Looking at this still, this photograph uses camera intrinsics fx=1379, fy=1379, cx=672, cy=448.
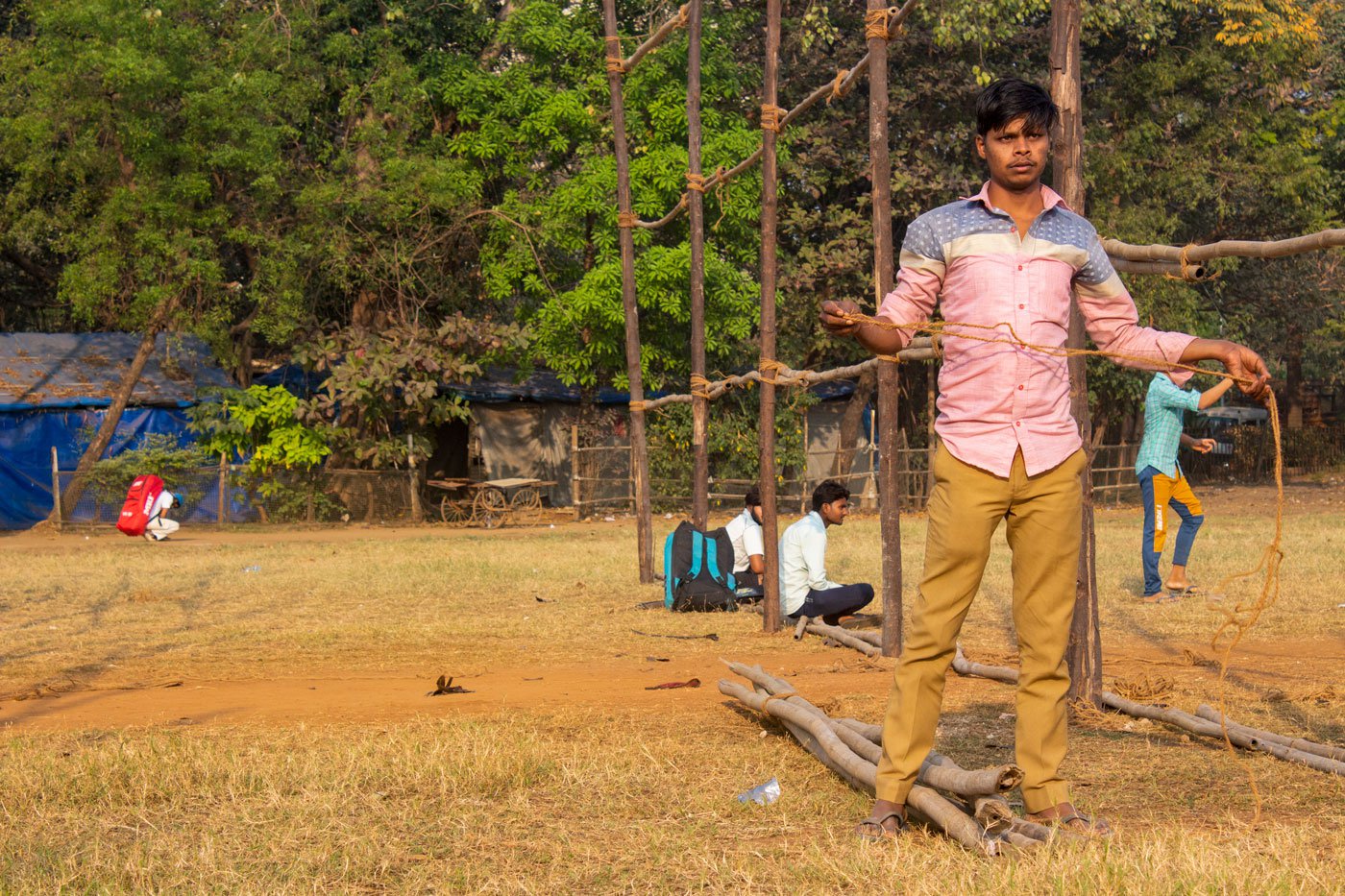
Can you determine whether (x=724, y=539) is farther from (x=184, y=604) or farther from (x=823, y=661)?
(x=184, y=604)

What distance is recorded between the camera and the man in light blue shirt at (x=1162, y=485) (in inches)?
431

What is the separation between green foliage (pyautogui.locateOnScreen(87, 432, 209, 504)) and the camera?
22516mm

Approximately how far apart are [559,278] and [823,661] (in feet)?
55.4

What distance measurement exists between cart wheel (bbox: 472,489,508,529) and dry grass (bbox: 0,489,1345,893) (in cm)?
1357

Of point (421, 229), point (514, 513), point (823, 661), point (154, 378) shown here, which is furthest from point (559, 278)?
Result: point (823, 661)

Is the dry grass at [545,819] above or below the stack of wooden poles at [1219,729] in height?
below

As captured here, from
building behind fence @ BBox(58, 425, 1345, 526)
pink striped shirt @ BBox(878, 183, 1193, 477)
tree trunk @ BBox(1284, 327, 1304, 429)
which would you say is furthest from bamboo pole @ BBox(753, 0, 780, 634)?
tree trunk @ BBox(1284, 327, 1304, 429)

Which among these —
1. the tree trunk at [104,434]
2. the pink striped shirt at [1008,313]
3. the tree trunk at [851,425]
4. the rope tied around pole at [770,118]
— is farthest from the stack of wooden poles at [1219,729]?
the tree trunk at [851,425]

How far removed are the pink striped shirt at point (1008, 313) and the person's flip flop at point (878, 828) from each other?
3.67ft

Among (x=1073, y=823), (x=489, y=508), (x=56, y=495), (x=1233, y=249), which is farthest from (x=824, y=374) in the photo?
(x=56, y=495)

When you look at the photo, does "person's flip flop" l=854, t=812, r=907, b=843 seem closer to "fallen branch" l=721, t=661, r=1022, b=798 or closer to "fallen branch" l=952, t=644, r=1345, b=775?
"fallen branch" l=721, t=661, r=1022, b=798

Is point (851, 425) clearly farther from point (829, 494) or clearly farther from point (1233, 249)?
point (1233, 249)

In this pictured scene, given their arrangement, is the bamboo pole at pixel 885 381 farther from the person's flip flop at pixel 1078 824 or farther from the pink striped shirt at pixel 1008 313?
the person's flip flop at pixel 1078 824

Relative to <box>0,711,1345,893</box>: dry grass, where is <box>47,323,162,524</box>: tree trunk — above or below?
above
